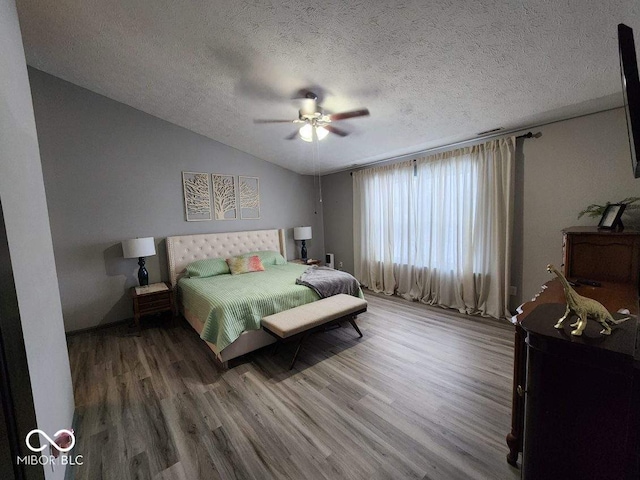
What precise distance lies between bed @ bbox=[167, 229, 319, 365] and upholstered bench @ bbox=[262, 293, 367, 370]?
6.1 inches

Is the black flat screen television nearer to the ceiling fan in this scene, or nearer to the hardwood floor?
the ceiling fan

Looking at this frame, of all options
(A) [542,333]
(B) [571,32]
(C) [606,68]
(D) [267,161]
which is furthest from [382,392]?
(D) [267,161]

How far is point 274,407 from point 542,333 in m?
1.81

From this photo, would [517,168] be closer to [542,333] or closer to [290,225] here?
[542,333]

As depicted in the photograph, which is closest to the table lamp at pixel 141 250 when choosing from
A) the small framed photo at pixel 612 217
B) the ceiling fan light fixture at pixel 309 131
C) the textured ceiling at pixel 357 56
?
the textured ceiling at pixel 357 56

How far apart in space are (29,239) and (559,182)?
441cm

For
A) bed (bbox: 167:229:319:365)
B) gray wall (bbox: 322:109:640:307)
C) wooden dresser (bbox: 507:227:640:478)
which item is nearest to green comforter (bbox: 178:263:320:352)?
bed (bbox: 167:229:319:365)

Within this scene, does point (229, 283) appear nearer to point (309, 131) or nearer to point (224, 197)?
point (224, 197)

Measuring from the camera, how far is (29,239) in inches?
49.5

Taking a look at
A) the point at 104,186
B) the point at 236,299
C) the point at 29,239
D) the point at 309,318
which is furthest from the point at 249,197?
the point at 29,239

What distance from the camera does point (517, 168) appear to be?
308 cm

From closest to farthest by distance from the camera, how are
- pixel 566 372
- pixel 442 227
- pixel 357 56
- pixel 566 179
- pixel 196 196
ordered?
pixel 566 372 < pixel 357 56 < pixel 566 179 < pixel 442 227 < pixel 196 196

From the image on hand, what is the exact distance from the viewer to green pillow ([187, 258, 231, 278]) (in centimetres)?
369

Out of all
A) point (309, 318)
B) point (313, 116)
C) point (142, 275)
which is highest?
point (313, 116)
